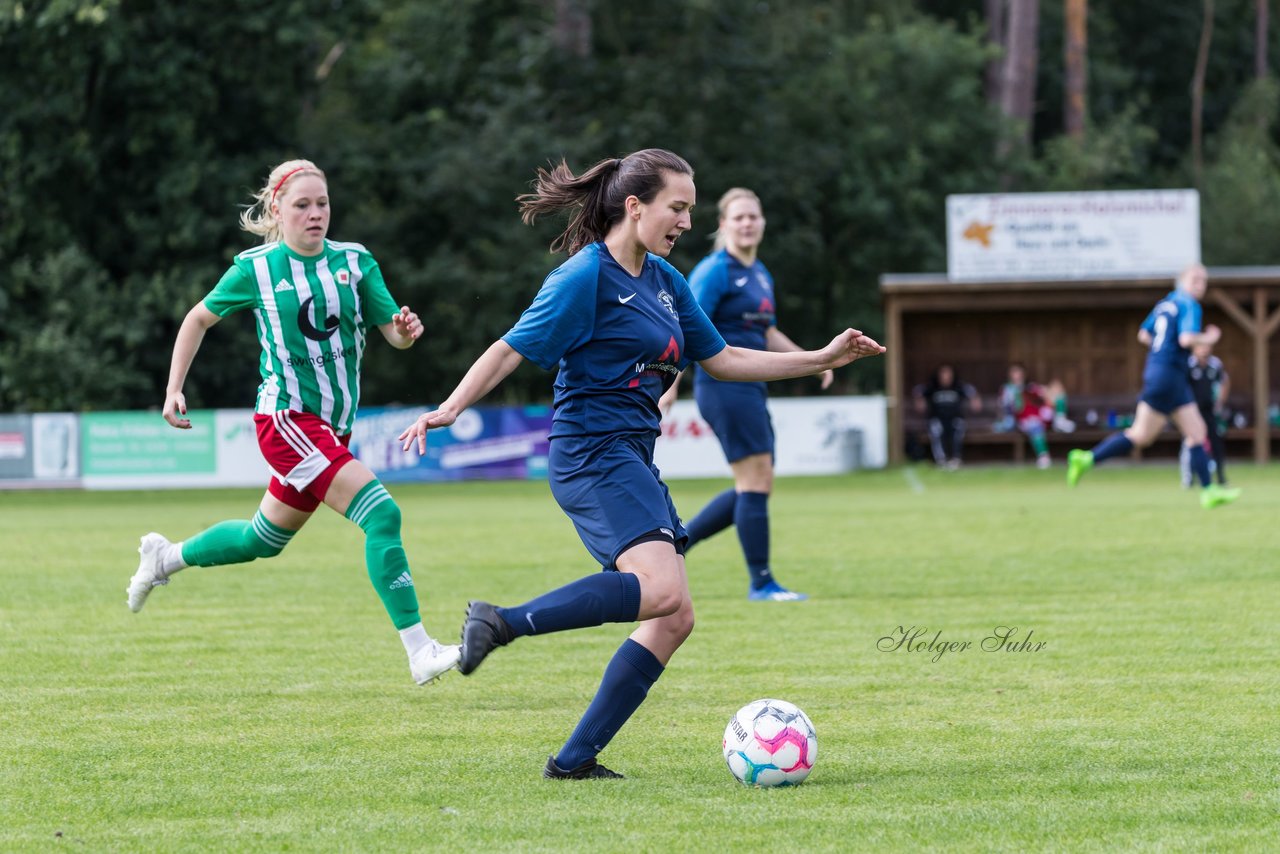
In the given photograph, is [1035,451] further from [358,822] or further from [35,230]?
[358,822]

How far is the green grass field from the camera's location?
13.8 feet

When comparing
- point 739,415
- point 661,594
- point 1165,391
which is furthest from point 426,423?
point 1165,391

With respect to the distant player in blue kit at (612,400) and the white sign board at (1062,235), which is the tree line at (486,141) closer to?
the white sign board at (1062,235)

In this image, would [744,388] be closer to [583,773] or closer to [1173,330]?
[583,773]

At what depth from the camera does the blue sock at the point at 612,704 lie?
4691mm

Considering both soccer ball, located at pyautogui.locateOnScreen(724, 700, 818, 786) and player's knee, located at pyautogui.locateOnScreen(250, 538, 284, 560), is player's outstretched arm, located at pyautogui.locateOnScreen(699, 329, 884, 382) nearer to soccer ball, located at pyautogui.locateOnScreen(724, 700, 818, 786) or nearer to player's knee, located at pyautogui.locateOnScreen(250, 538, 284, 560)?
soccer ball, located at pyautogui.locateOnScreen(724, 700, 818, 786)

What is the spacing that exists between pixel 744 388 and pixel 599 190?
4.09 meters

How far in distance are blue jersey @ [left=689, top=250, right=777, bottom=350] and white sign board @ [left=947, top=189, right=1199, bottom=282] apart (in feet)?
62.8

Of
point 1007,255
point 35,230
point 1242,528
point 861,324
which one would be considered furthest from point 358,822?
point 861,324

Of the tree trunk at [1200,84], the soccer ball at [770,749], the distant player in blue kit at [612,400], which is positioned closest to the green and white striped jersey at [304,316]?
the distant player in blue kit at [612,400]

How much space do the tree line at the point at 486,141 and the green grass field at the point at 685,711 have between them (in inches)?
704

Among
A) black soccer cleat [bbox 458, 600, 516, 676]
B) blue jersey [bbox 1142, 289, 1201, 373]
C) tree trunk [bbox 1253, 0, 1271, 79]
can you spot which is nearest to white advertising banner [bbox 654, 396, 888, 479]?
blue jersey [bbox 1142, 289, 1201, 373]

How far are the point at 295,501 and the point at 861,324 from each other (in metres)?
32.5

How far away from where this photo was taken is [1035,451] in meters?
28.7
